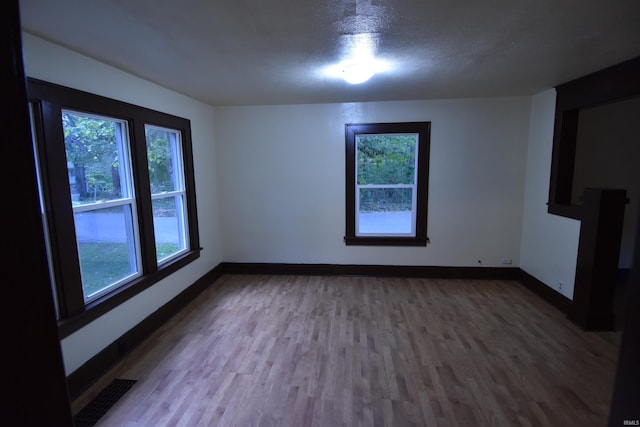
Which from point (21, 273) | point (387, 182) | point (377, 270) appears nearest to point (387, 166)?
point (387, 182)

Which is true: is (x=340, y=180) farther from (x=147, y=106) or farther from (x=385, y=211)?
(x=147, y=106)

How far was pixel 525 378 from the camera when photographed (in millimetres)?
2385

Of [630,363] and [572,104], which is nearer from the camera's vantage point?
[630,363]

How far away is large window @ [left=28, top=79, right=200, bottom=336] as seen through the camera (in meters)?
2.13

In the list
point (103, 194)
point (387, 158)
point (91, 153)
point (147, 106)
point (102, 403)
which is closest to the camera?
point (102, 403)

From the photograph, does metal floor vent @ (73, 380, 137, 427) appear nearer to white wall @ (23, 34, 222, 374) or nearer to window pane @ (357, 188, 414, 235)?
white wall @ (23, 34, 222, 374)

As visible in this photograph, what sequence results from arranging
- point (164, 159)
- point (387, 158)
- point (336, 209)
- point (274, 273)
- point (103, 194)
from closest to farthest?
point (103, 194) < point (164, 159) < point (387, 158) < point (336, 209) < point (274, 273)

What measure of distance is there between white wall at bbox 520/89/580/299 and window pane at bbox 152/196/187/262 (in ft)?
14.5

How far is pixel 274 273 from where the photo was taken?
4.78m

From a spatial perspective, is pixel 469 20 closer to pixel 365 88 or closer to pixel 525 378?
pixel 365 88

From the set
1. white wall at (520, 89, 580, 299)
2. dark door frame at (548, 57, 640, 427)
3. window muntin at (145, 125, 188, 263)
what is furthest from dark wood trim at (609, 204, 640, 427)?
window muntin at (145, 125, 188, 263)

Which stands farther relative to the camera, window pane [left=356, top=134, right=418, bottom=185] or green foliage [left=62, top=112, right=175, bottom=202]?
window pane [left=356, top=134, right=418, bottom=185]

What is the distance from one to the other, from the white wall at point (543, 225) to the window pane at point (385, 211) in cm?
151

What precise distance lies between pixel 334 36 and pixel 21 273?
6.78 feet
